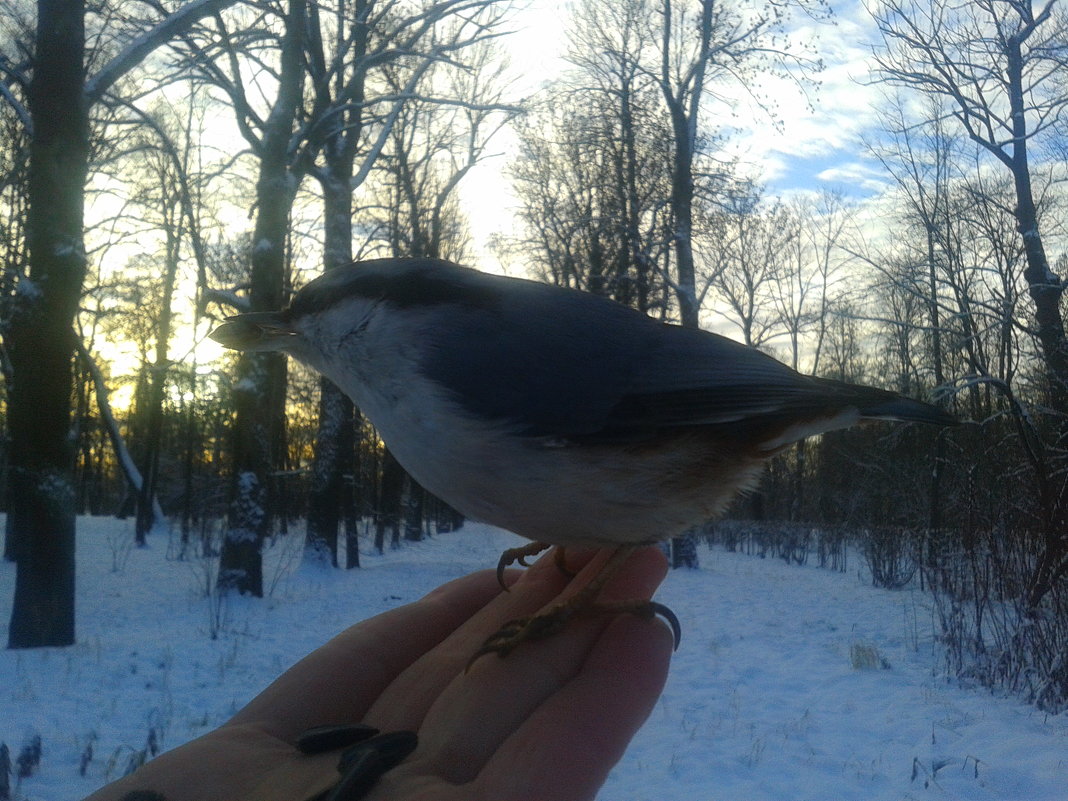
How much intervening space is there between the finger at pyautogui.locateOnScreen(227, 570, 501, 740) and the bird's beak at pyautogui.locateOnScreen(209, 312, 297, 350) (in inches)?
Answer: 30.0

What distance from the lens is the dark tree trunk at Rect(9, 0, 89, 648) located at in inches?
195

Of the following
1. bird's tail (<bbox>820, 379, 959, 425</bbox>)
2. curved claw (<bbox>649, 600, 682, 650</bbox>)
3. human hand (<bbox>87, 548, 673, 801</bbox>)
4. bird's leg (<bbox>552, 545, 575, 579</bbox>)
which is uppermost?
bird's tail (<bbox>820, 379, 959, 425</bbox>)

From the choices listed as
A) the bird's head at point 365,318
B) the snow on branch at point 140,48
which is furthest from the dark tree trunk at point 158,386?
the bird's head at point 365,318

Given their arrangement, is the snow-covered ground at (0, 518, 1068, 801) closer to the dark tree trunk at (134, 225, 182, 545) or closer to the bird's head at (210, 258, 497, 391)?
the bird's head at (210, 258, 497, 391)

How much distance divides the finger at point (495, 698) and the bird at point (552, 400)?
0.11ft

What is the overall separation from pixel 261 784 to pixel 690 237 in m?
11.3

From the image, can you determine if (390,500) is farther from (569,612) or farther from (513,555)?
(569,612)

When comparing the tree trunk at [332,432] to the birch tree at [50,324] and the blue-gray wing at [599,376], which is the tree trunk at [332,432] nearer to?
the birch tree at [50,324]

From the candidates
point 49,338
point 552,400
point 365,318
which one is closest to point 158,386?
point 49,338

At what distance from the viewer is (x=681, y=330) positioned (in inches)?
70.2

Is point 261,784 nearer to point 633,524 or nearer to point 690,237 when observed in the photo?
point 633,524

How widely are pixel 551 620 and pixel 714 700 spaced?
346 centimetres

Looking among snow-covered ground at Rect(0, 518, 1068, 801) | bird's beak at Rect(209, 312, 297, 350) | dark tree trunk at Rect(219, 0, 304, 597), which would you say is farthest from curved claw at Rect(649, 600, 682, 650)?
dark tree trunk at Rect(219, 0, 304, 597)

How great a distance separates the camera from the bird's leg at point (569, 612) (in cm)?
160
